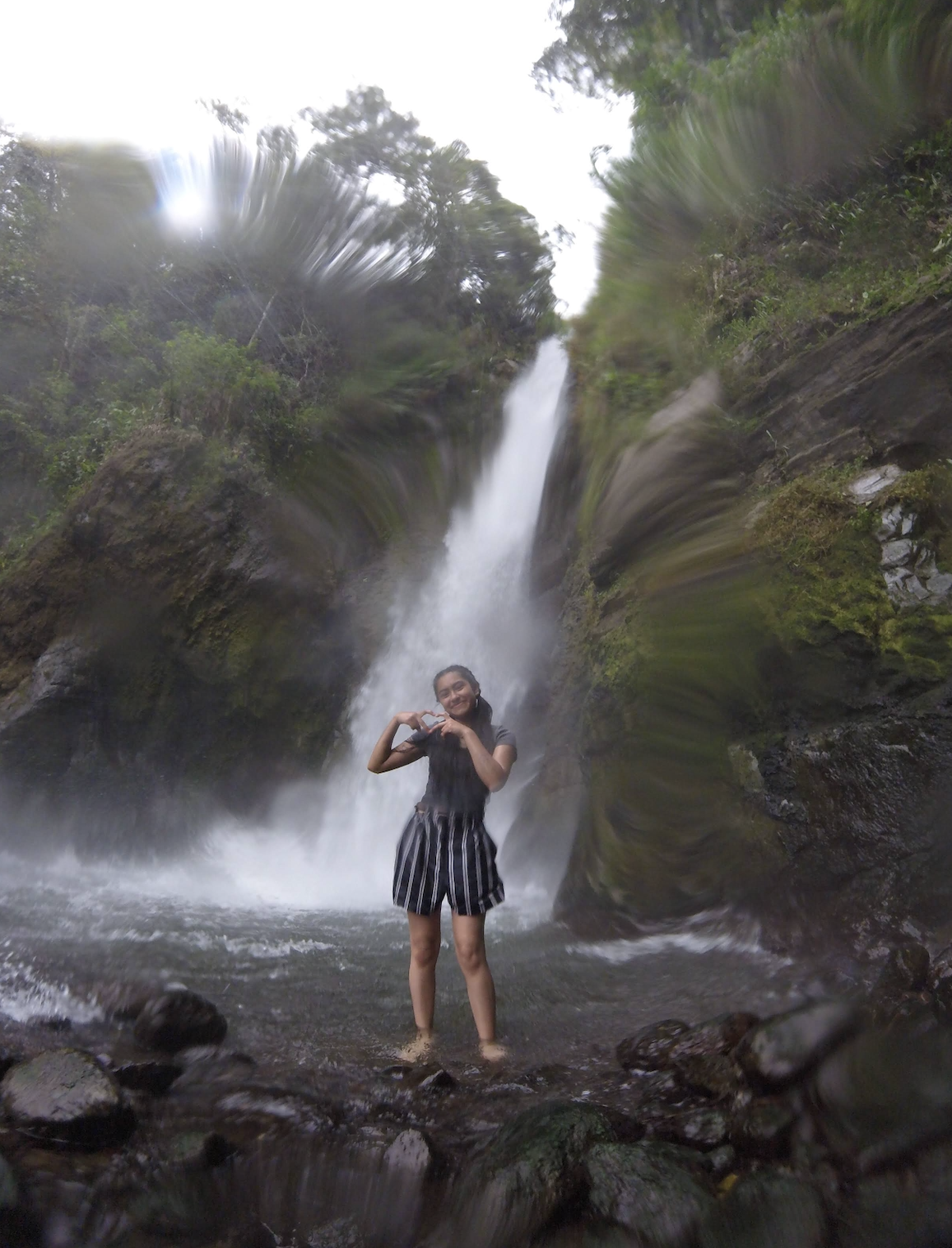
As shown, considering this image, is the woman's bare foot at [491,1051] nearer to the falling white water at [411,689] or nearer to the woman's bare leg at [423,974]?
the woman's bare leg at [423,974]

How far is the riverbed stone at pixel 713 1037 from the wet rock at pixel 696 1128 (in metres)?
0.32

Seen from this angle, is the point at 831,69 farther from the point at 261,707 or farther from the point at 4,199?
the point at 4,199

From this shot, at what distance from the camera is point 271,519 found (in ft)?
29.1

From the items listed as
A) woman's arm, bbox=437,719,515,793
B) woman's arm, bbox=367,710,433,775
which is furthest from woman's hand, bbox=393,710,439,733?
woman's arm, bbox=437,719,515,793

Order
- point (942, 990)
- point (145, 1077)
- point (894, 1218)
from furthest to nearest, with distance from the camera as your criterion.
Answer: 1. point (145, 1077)
2. point (942, 990)
3. point (894, 1218)

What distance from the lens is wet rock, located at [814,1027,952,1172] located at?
2.29m

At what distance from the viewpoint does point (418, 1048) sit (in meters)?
3.30

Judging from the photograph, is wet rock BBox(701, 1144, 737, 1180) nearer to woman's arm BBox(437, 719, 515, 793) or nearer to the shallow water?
the shallow water

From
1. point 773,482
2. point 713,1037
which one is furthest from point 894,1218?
point 773,482

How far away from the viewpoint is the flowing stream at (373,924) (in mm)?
3711

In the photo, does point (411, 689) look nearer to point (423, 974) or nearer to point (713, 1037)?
point (423, 974)

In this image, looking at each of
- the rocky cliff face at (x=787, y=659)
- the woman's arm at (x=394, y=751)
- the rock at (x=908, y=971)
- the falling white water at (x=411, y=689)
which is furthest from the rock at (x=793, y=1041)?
the falling white water at (x=411, y=689)

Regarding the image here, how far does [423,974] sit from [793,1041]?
143 centimetres

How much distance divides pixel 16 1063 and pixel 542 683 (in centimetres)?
533
